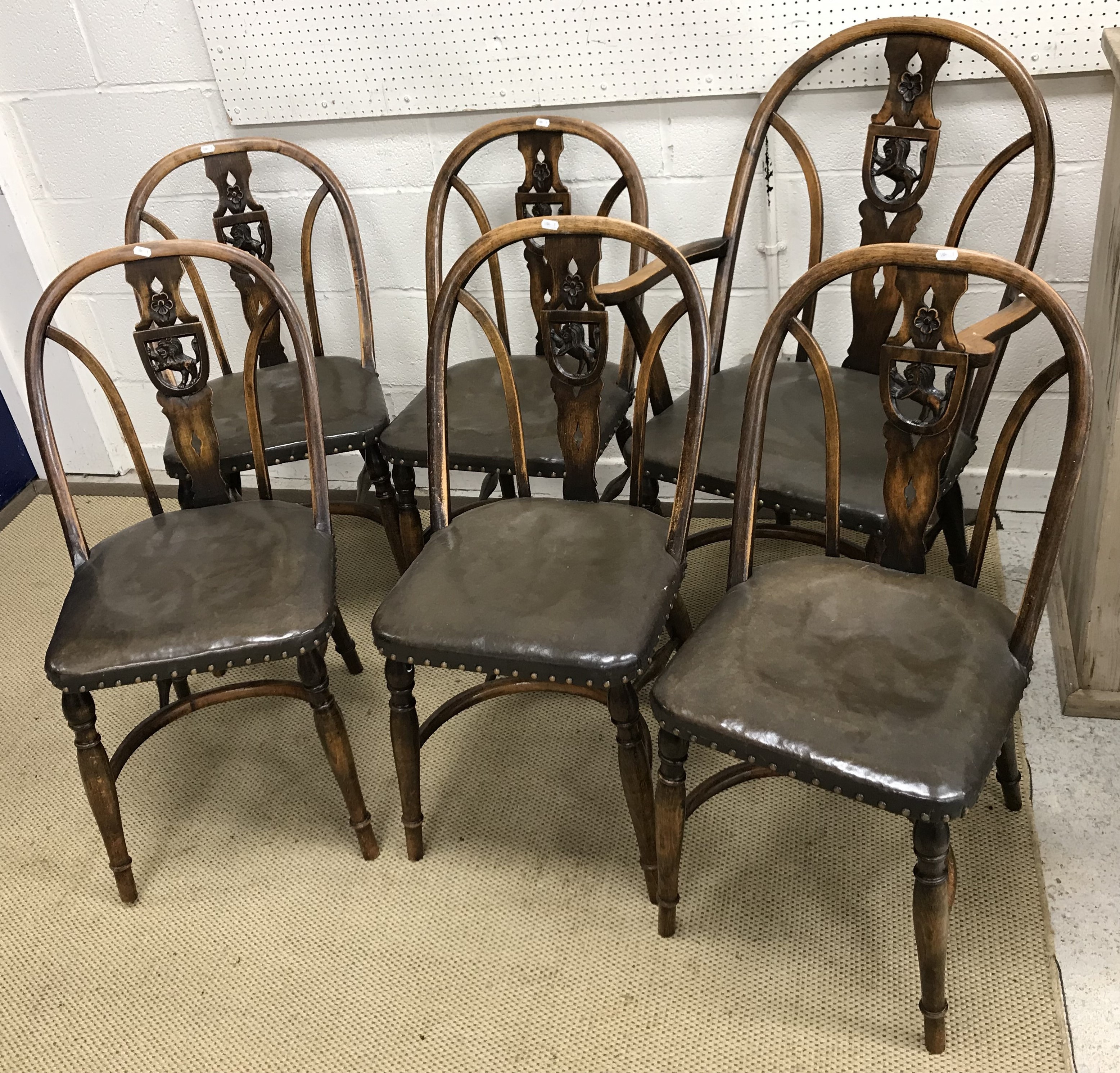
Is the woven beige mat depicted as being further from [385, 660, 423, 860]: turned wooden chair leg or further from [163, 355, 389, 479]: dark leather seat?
[163, 355, 389, 479]: dark leather seat

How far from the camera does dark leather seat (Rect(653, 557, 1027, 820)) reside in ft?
4.02

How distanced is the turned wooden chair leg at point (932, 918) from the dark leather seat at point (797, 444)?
1.60ft

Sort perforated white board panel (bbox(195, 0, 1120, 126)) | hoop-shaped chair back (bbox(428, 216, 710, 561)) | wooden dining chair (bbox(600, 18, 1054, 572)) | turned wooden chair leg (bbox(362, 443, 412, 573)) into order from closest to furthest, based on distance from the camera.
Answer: hoop-shaped chair back (bbox(428, 216, 710, 561))
wooden dining chair (bbox(600, 18, 1054, 572))
perforated white board panel (bbox(195, 0, 1120, 126))
turned wooden chair leg (bbox(362, 443, 412, 573))

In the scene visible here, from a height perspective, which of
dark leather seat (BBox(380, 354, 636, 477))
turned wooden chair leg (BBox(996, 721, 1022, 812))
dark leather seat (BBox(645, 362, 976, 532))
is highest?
dark leather seat (BBox(645, 362, 976, 532))

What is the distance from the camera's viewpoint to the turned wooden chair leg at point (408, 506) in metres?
2.03

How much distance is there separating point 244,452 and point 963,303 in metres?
1.42

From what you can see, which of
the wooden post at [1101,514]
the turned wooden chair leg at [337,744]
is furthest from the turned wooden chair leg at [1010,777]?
the turned wooden chair leg at [337,744]

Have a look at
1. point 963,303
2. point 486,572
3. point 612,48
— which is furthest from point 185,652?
point 963,303

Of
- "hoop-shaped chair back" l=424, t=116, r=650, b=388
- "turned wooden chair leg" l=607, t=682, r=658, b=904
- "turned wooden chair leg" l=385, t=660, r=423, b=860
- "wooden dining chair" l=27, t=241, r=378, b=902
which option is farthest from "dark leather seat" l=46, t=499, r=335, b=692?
"hoop-shaped chair back" l=424, t=116, r=650, b=388

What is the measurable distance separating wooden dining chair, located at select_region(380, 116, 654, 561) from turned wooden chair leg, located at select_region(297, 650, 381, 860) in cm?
42

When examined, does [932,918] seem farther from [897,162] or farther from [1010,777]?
[897,162]

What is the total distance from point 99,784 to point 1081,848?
1.51 m

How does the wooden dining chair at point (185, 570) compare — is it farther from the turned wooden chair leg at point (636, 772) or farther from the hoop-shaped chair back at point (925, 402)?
the hoop-shaped chair back at point (925, 402)

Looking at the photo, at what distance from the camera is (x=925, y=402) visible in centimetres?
139
